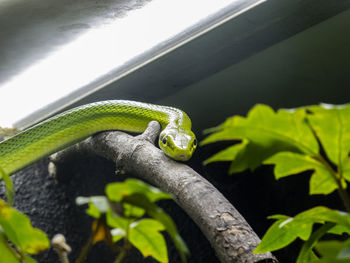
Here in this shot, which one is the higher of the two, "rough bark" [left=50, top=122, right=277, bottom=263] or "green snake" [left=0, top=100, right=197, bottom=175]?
"green snake" [left=0, top=100, right=197, bottom=175]

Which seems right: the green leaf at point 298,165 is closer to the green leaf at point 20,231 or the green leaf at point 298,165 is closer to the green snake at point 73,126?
the green leaf at point 20,231

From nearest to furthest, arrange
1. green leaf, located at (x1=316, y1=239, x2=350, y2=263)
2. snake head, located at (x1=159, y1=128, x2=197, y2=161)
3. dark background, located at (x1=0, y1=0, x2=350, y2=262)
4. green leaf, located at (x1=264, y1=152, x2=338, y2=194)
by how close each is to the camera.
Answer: green leaf, located at (x1=316, y1=239, x2=350, y2=263) < green leaf, located at (x1=264, y1=152, x2=338, y2=194) < snake head, located at (x1=159, y1=128, x2=197, y2=161) < dark background, located at (x1=0, y1=0, x2=350, y2=262)

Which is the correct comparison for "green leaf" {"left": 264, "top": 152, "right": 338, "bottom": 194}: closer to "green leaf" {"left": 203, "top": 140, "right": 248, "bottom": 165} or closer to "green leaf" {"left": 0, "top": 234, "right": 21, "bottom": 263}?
"green leaf" {"left": 203, "top": 140, "right": 248, "bottom": 165}

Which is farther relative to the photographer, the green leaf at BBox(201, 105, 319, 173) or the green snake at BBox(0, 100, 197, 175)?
the green snake at BBox(0, 100, 197, 175)

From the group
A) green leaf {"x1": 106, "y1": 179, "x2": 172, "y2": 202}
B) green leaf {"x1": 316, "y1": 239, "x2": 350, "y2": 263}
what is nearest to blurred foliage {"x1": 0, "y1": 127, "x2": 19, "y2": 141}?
green leaf {"x1": 106, "y1": 179, "x2": 172, "y2": 202}

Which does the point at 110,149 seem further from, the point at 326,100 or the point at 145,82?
the point at 326,100

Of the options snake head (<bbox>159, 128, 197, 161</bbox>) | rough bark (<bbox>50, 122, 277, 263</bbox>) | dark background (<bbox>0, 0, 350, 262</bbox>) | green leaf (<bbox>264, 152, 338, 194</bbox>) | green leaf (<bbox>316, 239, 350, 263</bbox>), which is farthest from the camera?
dark background (<bbox>0, 0, 350, 262</bbox>)
